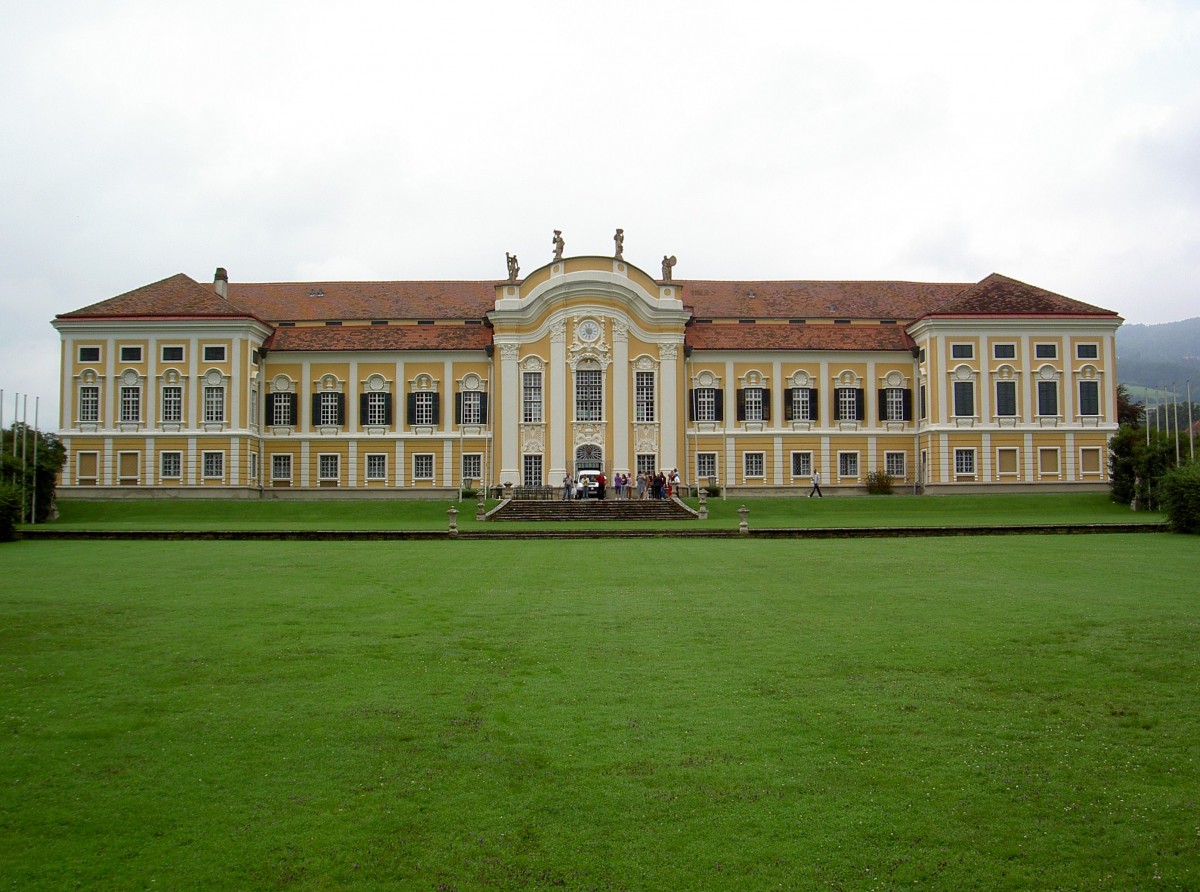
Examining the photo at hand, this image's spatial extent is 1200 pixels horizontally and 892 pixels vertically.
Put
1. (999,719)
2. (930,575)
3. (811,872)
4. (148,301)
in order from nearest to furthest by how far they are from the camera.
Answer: (811,872), (999,719), (930,575), (148,301)

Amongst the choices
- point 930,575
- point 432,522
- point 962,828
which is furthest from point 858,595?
point 432,522

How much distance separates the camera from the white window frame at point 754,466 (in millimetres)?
48719

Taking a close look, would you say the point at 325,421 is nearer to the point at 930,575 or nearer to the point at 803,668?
the point at 930,575

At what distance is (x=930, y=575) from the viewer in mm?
16469

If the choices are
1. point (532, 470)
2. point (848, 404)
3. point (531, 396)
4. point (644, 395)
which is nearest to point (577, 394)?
point (531, 396)

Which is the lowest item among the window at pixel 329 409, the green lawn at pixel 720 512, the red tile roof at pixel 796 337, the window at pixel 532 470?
the green lawn at pixel 720 512

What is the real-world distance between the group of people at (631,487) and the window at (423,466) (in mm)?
7499

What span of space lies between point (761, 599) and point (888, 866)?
8.43 m

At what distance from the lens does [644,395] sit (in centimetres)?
4747

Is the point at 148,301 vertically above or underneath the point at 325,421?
above

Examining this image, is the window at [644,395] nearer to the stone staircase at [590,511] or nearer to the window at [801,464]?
the window at [801,464]

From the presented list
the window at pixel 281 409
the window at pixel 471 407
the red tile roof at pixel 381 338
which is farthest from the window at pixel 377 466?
the red tile roof at pixel 381 338

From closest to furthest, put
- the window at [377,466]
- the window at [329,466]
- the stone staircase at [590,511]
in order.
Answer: the stone staircase at [590,511] → the window at [377,466] → the window at [329,466]

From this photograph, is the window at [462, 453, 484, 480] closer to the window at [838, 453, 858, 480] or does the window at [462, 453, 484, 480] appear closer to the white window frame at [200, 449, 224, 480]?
the white window frame at [200, 449, 224, 480]
